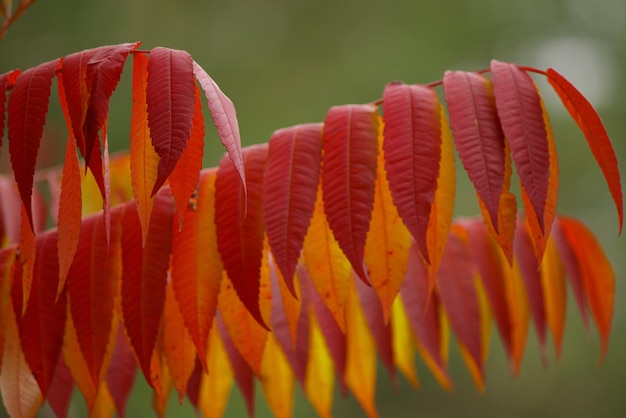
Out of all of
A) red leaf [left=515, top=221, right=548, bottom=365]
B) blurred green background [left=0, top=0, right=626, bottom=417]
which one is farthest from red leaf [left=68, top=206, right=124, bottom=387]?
blurred green background [left=0, top=0, right=626, bottom=417]

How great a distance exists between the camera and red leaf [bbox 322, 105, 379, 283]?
0.78 meters

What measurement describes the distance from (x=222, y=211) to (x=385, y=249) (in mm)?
200

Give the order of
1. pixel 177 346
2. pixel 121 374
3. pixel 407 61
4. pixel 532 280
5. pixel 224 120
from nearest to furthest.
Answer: pixel 224 120
pixel 177 346
pixel 121 374
pixel 532 280
pixel 407 61

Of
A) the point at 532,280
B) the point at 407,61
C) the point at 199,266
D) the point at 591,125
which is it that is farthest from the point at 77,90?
the point at 407,61

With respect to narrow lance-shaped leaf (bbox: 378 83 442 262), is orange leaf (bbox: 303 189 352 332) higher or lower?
lower

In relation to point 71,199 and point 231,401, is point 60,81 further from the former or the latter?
point 231,401

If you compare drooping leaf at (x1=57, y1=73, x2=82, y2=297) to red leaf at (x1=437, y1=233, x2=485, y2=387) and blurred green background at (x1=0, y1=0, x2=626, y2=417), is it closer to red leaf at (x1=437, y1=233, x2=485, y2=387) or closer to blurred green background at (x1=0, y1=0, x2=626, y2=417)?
red leaf at (x1=437, y1=233, x2=485, y2=387)

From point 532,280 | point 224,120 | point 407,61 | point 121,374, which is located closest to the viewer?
point 224,120

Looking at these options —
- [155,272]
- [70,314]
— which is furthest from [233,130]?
[70,314]

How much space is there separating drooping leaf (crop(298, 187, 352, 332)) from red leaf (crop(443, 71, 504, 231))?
0.61 ft

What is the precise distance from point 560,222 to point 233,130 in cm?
79

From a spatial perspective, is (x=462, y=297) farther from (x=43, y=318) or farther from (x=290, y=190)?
(x=43, y=318)

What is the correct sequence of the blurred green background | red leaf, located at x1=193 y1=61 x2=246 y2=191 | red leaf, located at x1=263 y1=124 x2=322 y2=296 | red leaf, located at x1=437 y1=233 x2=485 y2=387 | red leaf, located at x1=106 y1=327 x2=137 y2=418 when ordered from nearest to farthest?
1. red leaf, located at x1=193 y1=61 x2=246 y2=191
2. red leaf, located at x1=263 y1=124 x2=322 y2=296
3. red leaf, located at x1=106 y1=327 x2=137 y2=418
4. red leaf, located at x1=437 y1=233 x2=485 y2=387
5. the blurred green background

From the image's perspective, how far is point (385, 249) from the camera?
2.81 feet
